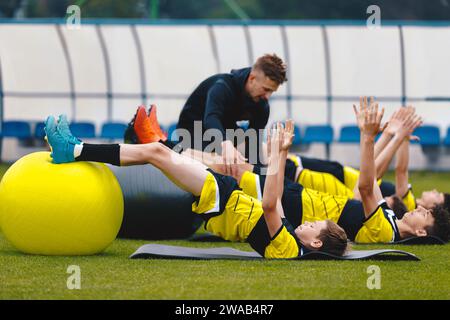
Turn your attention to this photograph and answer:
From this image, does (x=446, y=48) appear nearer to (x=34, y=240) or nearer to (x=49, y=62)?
(x=49, y=62)

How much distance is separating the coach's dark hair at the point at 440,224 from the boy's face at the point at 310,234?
174cm

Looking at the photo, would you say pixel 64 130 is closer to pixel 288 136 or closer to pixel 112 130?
pixel 288 136

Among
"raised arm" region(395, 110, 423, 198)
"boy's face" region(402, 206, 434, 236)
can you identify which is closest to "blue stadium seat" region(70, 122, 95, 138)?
"raised arm" region(395, 110, 423, 198)

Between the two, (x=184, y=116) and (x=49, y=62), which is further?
(x=49, y=62)

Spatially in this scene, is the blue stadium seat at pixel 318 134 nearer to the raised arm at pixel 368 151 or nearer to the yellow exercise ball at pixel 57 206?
the raised arm at pixel 368 151

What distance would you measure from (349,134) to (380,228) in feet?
39.5

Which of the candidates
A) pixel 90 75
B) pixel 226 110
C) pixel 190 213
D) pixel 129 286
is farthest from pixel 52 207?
pixel 90 75

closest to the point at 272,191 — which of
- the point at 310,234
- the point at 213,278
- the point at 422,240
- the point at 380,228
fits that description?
the point at 310,234

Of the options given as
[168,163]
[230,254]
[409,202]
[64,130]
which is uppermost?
[64,130]

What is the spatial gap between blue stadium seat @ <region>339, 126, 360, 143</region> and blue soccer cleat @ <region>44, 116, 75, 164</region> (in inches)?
531

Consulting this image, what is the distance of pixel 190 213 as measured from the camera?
8398 millimetres

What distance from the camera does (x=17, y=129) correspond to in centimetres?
2025

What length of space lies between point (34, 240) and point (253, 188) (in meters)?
2.27

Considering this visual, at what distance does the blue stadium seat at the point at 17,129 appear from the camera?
20.0m
